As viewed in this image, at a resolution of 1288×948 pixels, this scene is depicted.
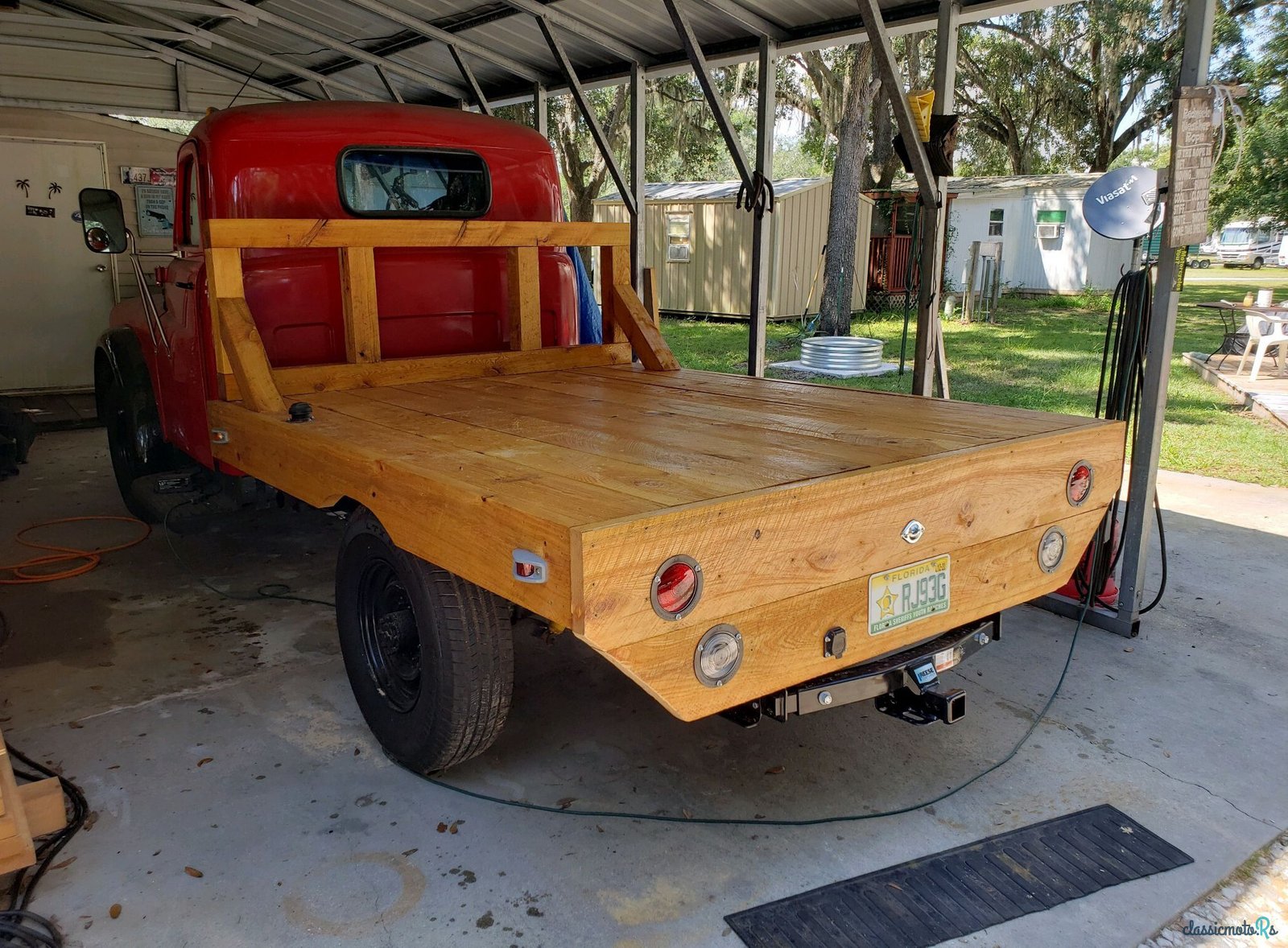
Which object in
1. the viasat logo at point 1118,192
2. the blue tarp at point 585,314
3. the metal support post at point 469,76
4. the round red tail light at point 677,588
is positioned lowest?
the round red tail light at point 677,588

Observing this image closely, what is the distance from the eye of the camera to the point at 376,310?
4.23 metres

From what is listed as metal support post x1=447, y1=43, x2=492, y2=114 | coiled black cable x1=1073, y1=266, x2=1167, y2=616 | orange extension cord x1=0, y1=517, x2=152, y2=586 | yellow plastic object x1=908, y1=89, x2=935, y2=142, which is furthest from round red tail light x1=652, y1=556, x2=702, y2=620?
metal support post x1=447, y1=43, x2=492, y2=114

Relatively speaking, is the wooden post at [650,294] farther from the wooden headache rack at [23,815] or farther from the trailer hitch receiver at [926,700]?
the wooden headache rack at [23,815]

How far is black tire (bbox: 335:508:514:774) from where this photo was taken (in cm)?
271

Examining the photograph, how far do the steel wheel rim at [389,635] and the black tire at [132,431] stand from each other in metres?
1.95

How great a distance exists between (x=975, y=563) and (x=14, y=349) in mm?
9417

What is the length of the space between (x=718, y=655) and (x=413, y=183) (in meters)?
3.43

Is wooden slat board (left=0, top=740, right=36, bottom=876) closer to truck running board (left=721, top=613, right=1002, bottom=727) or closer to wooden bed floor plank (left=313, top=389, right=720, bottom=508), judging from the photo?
wooden bed floor plank (left=313, top=389, right=720, bottom=508)

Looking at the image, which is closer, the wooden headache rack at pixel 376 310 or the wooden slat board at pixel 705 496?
the wooden slat board at pixel 705 496

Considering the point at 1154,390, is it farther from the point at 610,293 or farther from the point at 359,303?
the point at 359,303

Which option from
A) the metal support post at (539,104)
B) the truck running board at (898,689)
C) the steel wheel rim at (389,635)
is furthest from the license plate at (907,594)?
the metal support post at (539,104)

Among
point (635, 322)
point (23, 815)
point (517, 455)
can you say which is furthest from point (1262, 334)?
point (23, 815)

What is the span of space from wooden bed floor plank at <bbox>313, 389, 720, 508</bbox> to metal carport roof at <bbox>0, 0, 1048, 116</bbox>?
358 cm

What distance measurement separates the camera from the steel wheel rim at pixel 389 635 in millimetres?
3043
